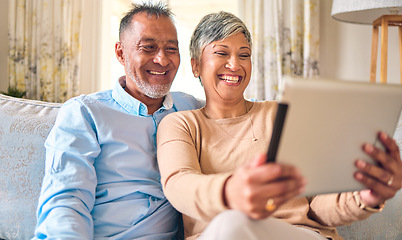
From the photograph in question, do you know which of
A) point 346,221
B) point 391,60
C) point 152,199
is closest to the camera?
point 346,221

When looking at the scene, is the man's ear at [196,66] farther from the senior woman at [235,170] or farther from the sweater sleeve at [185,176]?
the sweater sleeve at [185,176]

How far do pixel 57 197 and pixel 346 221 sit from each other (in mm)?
841

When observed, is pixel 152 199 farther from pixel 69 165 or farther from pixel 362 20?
pixel 362 20

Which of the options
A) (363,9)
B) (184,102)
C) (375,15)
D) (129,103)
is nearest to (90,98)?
(129,103)

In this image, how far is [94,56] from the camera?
4.38 meters

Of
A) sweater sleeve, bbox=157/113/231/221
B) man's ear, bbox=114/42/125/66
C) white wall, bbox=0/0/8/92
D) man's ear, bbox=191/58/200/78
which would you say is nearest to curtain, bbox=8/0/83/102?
white wall, bbox=0/0/8/92

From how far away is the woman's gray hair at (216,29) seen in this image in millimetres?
1412

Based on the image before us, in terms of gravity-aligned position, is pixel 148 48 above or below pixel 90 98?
above

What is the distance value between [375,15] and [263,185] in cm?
264

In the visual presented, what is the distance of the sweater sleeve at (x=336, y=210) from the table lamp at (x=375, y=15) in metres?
1.70

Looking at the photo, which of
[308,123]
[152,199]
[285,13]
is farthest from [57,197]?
[285,13]

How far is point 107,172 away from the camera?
143 centimetres

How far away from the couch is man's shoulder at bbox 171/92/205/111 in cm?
47

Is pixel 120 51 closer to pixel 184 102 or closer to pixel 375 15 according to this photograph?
pixel 184 102
